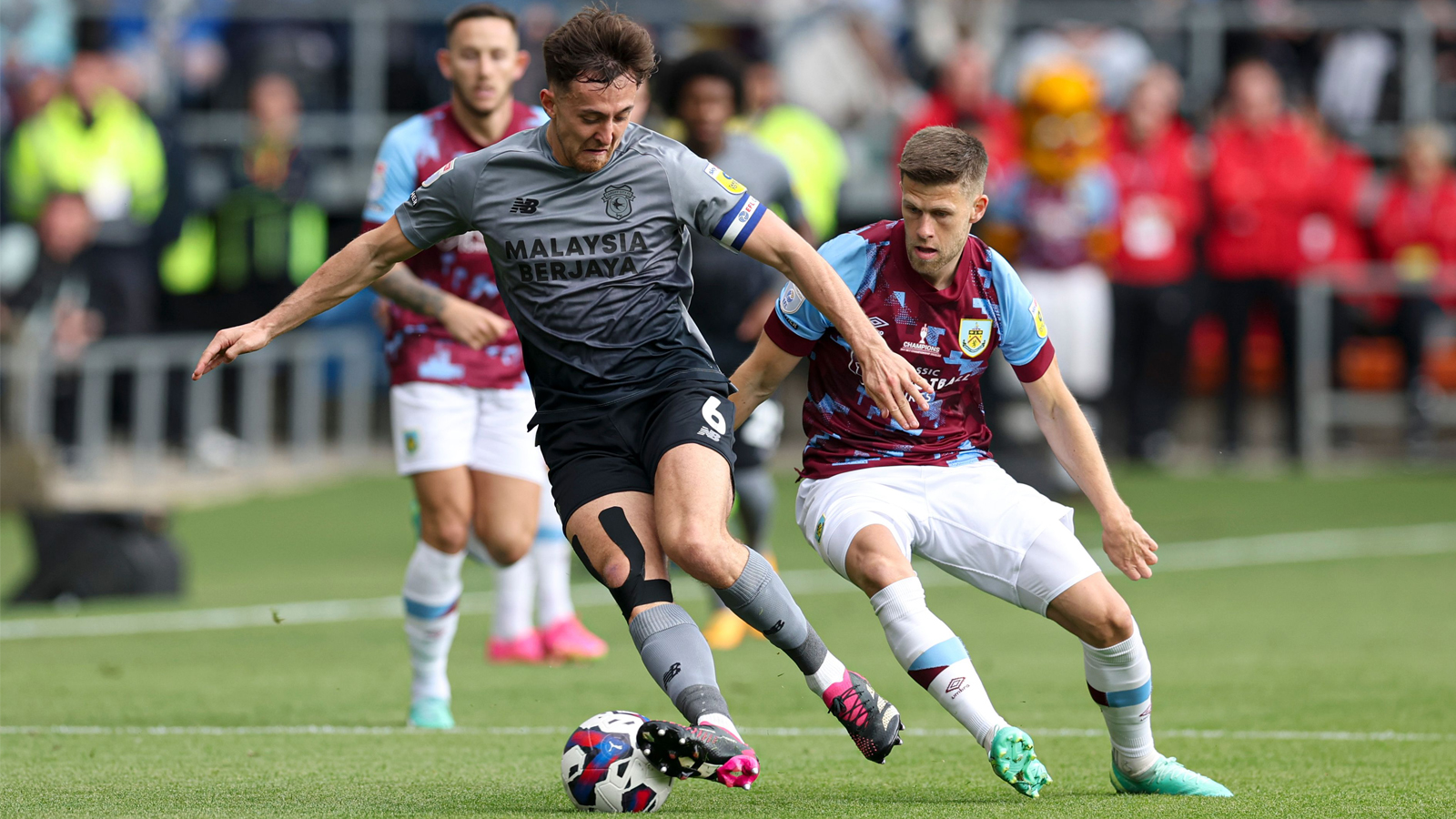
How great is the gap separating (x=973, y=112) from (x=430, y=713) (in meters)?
9.43

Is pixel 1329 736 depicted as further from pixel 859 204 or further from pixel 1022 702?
pixel 859 204

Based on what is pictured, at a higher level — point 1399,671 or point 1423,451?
point 1399,671

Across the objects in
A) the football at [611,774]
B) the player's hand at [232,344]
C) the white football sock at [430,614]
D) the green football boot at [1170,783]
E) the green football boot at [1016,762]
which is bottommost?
the white football sock at [430,614]

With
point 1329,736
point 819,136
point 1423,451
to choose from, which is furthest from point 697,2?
point 1329,736

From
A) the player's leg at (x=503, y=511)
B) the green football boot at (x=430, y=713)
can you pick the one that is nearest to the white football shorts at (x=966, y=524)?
the player's leg at (x=503, y=511)

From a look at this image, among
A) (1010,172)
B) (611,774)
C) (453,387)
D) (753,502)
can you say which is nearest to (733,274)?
(753,502)

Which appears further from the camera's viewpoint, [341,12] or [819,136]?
[341,12]

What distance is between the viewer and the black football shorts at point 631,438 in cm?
572

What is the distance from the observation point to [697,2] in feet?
60.2

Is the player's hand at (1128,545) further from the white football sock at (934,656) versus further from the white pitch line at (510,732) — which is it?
the white pitch line at (510,732)

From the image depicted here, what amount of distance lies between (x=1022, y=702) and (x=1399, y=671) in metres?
1.89

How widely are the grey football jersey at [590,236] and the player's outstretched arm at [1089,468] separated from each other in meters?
1.02

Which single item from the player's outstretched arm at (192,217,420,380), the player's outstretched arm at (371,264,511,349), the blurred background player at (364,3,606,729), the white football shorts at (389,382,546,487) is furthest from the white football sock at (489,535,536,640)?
the player's outstretched arm at (192,217,420,380)

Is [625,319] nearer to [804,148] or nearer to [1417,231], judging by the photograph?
[804,148]
